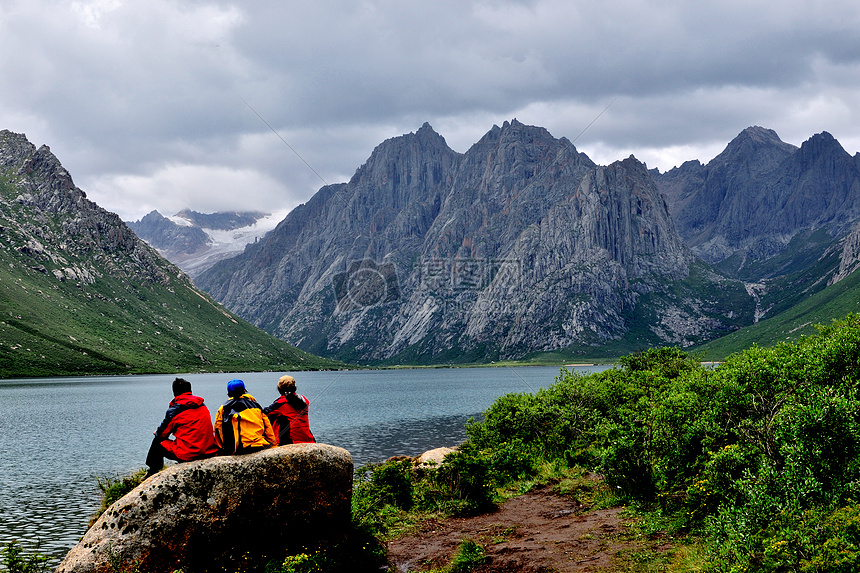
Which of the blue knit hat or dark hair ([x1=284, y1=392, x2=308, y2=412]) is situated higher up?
the blue knit hat

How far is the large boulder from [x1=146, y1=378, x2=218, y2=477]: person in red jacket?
1.20 ft

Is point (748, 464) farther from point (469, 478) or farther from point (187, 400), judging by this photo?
point (187, 400)

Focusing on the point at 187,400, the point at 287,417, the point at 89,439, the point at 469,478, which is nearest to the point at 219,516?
the point at 187,400

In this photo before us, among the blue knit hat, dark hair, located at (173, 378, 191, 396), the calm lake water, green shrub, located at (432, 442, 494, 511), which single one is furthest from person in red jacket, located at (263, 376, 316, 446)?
the calm lake water

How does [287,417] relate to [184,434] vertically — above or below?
below

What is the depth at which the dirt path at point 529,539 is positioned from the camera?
49.2 feet

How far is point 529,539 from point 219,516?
10200 millimetres

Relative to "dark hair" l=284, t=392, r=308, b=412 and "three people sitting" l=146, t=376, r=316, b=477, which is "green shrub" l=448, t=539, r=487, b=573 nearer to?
"three people sitting" l=146, t=376, r=316, b=477

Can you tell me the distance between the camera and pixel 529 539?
17953 millimetres

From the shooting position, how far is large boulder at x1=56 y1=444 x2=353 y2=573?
13469 mm

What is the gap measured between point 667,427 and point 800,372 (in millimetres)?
5011

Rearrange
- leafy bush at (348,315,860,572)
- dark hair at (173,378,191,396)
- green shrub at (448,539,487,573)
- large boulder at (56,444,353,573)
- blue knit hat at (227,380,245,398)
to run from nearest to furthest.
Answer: leafy bush at (348,315,860,572), large boulder at (56,444,353,573), dark hair at (173,378,191,396), green shrub at (448,539,487,573), blue knit hat at (227,380,245,398)

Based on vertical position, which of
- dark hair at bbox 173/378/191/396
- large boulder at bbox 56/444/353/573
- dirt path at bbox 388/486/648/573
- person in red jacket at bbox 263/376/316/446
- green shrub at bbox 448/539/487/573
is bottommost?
dirt path at bbox 388/486/648/573

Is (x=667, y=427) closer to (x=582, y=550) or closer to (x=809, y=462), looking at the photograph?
(x=582, y=550)
